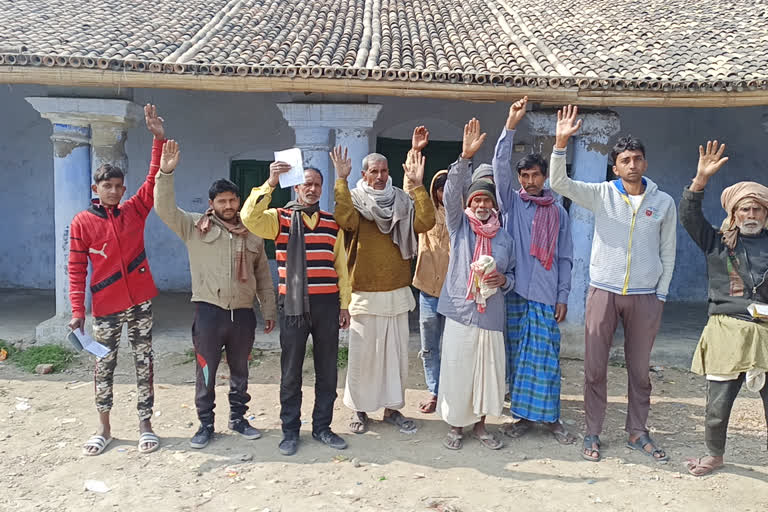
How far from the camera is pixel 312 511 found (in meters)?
3.37

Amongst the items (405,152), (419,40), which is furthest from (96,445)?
(405,152)

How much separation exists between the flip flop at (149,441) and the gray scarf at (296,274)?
3.94ft

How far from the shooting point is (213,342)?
155 inches

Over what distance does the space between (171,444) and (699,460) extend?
3.35 m

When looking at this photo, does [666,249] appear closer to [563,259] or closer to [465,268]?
[563,259]

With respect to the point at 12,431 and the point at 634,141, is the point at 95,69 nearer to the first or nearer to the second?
the point at 12,431

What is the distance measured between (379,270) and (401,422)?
1.11 metres

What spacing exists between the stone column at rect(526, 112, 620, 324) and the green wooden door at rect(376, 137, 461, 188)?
244 centimetres

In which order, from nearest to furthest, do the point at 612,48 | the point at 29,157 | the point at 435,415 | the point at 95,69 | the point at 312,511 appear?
the point at 312,511, the point at 435,415, the point at 95,69, the point at 612,48, the point at 29,157

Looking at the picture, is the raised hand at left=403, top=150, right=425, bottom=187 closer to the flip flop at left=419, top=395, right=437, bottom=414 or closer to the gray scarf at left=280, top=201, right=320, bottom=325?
the gray scarf at left=280, top=201, right=320, bottom=325

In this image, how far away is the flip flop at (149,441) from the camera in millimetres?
3982

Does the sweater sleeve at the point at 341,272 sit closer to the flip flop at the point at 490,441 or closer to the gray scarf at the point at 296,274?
the gray scarf at the point at 296,274

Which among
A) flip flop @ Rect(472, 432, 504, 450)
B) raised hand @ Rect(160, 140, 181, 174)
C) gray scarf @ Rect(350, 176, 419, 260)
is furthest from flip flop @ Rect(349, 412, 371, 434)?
raised hand @ Rect(160, 140, 181, 174)

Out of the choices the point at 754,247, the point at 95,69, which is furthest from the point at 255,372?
the point at 754,247
